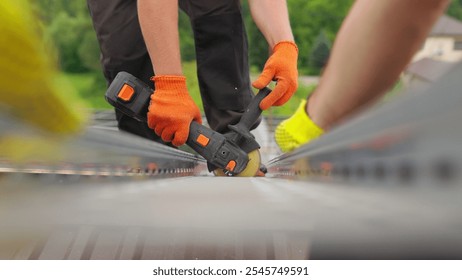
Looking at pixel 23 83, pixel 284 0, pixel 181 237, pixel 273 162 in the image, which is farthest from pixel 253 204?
pixel 273 162

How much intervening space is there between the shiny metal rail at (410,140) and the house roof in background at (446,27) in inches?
4.7

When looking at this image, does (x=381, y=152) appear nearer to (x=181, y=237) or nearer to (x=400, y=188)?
(x=400, y=188)

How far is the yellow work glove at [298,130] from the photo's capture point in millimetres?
731

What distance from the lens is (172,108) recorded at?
2.66 ft

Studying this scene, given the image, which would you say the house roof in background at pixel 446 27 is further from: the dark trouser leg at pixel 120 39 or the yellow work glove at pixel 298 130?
the dark trouser leg at pixel 120 39

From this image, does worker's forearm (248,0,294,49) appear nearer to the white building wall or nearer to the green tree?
the green tree

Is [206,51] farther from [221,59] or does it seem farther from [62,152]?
[62,152]

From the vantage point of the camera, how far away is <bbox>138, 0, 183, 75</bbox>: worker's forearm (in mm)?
771

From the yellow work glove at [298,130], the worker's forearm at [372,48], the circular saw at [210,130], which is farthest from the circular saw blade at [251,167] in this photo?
the worker's forearm at [372,48]

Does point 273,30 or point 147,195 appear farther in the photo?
point 273,30

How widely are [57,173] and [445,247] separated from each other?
239mm

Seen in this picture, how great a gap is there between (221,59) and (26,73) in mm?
630

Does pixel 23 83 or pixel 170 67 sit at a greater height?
pixel 23 83

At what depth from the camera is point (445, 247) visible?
34 cm
